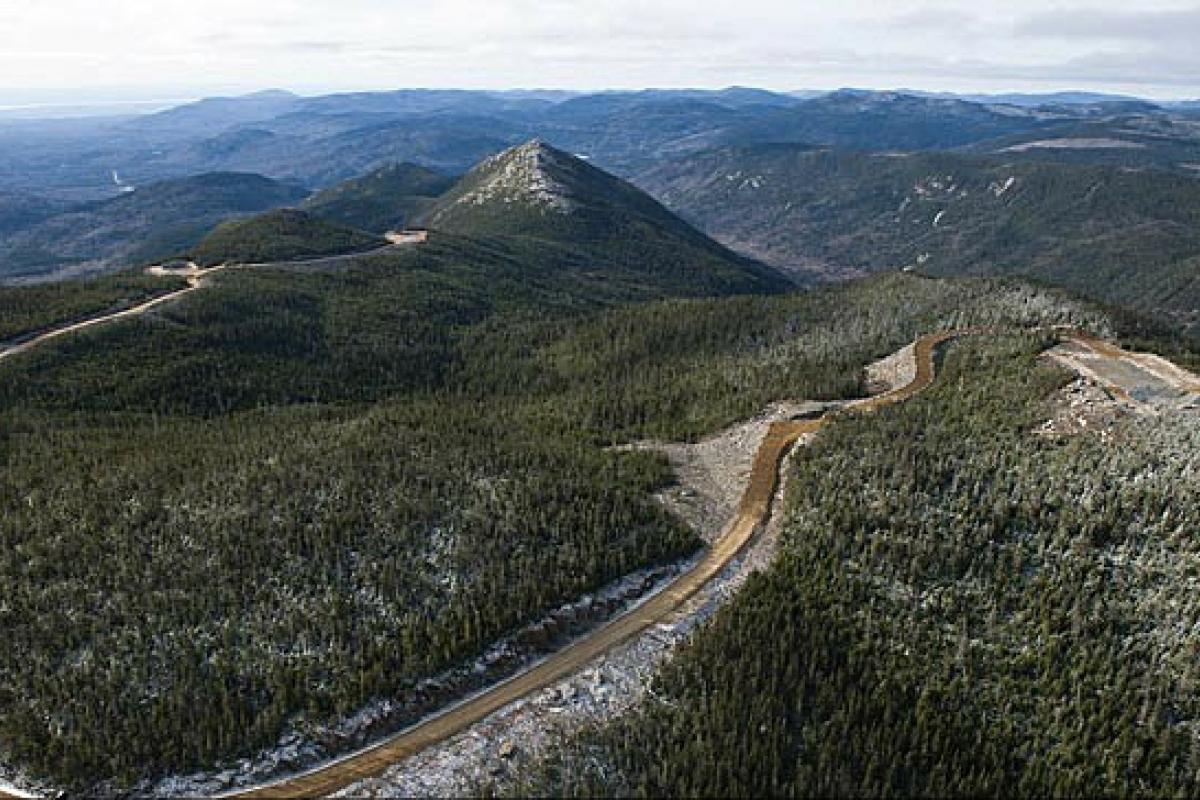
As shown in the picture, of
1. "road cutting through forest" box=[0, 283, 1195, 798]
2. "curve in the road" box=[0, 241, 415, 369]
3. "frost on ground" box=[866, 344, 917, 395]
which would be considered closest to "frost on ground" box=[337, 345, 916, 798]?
"road cutting through forest" box=[0, 283, 1195, 798]

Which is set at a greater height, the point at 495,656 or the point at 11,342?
the point at 11,342

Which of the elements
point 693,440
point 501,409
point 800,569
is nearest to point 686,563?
point 800,569

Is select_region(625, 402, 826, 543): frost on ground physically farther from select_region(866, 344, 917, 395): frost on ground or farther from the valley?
select_region(866, 344, 917, 395): frost on ground

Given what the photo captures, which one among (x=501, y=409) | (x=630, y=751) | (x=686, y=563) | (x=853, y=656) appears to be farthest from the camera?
(x=501, y=409)

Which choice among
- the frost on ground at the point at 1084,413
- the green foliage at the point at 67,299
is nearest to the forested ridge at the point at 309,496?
the green foliage at the point at 67,299

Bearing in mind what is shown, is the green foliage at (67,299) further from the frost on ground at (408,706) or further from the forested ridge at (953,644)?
the forested ridge at (953,644)

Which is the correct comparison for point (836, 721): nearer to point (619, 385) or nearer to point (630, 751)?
point (630, 751)
